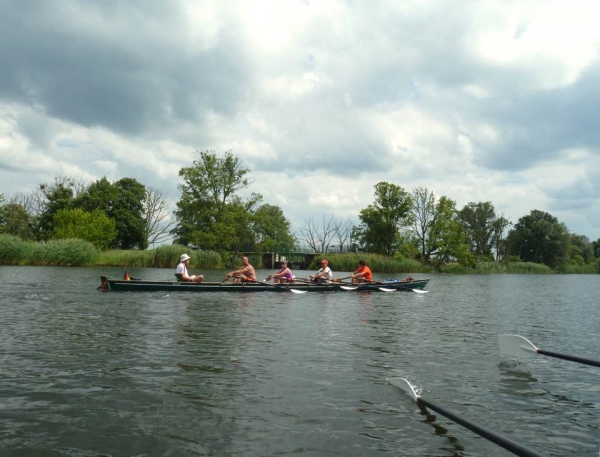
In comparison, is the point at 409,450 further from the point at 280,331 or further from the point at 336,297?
the point at 336,297

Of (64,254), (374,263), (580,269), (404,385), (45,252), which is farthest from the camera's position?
(580,269)

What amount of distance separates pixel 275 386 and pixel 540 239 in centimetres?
10387

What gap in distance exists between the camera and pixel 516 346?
9.45 m

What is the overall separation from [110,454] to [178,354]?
4.50 m

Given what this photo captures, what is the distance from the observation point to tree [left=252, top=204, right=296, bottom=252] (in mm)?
65475

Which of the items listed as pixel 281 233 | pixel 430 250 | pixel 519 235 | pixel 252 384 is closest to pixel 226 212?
pixel 430 250

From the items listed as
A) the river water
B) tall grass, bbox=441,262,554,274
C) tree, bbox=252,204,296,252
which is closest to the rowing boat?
the river water

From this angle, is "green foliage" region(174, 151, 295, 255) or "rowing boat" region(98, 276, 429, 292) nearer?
"rowing boat" region(98, 276, 429, 292)

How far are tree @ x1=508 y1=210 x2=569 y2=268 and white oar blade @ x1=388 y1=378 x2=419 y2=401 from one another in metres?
98.0

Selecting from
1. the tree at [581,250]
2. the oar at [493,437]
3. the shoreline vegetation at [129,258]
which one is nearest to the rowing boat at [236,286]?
the oar at [493,437]

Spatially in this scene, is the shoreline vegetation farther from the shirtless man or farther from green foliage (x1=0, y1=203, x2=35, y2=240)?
the shirtless man

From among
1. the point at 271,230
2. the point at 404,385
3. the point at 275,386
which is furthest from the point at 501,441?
the point at 271,230

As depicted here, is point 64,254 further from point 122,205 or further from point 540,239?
point 540,239

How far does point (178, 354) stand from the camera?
9500mm
